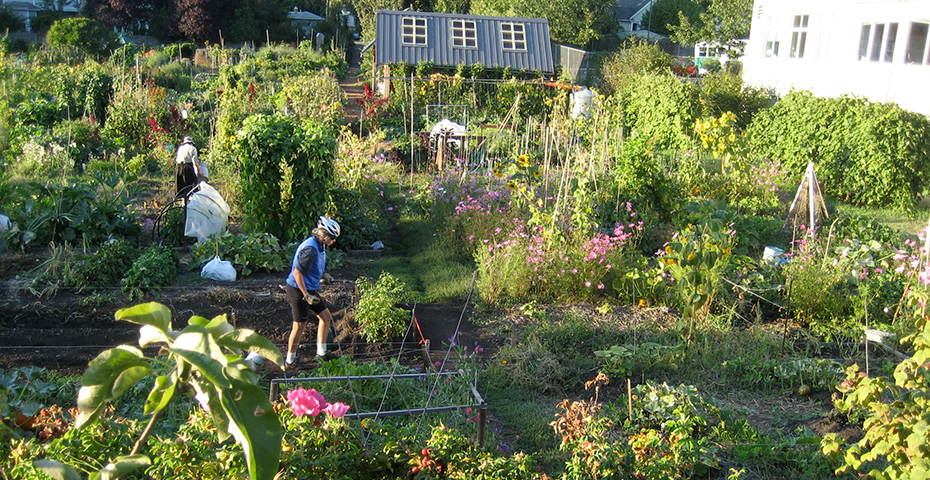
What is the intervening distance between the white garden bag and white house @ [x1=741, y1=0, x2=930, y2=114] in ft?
40.4

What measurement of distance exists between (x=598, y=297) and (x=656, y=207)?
2378mm

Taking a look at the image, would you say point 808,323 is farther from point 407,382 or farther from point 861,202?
point 861,202

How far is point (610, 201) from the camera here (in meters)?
8.97

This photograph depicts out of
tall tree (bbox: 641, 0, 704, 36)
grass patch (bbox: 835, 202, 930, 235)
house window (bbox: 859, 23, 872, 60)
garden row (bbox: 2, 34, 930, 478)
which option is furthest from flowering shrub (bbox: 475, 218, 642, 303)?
tall tree (bbox: 641, 0, 704, 36)

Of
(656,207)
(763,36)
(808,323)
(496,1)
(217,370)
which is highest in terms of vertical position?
(496,1)

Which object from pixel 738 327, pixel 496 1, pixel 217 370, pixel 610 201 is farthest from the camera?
pixel 496 1

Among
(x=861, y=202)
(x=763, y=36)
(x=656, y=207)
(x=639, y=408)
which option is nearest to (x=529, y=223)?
(x=656, y=207)

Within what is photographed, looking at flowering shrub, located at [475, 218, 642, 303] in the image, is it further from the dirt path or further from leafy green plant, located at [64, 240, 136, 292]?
the dirt path

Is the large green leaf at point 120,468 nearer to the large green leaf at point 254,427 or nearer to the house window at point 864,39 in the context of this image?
the large green leaf at point 254,427

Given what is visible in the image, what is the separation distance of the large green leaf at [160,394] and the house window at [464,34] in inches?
867

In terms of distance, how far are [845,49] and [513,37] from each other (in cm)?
Answer: 1001

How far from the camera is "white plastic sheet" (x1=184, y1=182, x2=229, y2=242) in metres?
8.17

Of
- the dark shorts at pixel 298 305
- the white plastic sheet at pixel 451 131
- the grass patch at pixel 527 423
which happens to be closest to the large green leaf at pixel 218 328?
the grass patch at pixel 527 423

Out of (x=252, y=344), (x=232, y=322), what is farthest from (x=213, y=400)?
(x=232, y=322)
